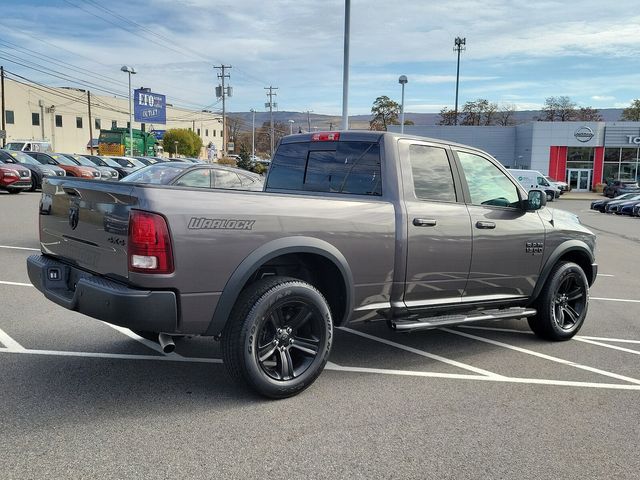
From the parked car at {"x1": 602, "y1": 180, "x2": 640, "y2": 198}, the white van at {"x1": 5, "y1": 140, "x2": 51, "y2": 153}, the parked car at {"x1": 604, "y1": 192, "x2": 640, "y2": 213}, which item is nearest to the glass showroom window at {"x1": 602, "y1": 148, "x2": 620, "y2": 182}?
the parked car at {"x1": 602, "y1": 180, "x2": 640, "y2": 198}

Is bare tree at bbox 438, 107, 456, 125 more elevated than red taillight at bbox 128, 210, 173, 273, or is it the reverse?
bare tree at bbox 438, 107, 456, 125

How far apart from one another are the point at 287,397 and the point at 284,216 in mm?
1291

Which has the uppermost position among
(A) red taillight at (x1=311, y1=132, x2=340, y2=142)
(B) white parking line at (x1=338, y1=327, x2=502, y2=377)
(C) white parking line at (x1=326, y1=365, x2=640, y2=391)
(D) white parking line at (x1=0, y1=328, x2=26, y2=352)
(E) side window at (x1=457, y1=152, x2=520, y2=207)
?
(A) red taillight at (x1=311, y1=132, x2=340, y2=142)

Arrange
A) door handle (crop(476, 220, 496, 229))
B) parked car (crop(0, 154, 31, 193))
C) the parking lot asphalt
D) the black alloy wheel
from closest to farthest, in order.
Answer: the parking lot asphalt < the black alloy wheel < door handle (crop(476, 220, 496, 229)) < parked car (crop(0, 154, 31, 193))

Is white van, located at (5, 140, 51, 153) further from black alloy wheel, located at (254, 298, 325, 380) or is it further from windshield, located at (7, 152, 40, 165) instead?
black alloy wheel, located at (254, 298, 325, 380)

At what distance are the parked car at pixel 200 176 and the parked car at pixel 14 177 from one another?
1422 cm

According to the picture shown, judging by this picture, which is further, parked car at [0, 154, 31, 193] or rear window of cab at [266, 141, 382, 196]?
parked car at [0, 154, 31, 193]

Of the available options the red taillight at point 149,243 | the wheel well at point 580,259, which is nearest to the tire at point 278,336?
the red taillight at point 149,243

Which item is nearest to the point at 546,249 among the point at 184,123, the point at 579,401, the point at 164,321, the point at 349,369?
the point at 579,401

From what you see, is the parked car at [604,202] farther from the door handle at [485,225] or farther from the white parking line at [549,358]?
the door handle at [485,225]

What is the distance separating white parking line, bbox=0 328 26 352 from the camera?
5.10 m

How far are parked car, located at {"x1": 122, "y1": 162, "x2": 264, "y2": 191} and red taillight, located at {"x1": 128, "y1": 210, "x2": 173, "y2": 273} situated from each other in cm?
577

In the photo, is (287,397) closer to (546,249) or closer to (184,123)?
(546,249)

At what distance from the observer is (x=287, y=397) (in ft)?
13.9
